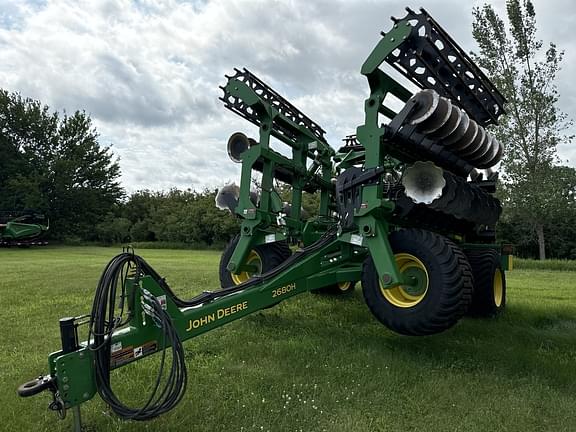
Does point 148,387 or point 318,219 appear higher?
point 318,219

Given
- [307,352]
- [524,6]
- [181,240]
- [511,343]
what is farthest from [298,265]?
[181,240]

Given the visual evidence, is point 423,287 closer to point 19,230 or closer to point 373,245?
point 373,245

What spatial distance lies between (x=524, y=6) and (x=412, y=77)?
20.5 metres

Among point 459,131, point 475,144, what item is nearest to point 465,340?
point 475,144

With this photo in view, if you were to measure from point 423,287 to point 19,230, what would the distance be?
90.9ft

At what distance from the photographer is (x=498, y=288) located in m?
6.56

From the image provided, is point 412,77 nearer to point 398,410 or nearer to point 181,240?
point 398,410

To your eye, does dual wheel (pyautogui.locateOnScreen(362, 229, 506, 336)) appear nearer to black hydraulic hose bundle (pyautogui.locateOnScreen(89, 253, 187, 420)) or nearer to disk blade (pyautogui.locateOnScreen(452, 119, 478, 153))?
disk blade (pyautogui.locateOnScreen(452, 119, 478, 153))

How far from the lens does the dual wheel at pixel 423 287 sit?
4078 millimetres

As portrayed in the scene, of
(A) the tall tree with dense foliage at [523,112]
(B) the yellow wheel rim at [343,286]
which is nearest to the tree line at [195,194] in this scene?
(A) the tall tree with dense foliage at [523,112]

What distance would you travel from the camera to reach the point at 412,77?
4828 mm

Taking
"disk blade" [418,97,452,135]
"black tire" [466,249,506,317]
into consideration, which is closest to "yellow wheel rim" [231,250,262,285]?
"black tire" [466,249,506,317]

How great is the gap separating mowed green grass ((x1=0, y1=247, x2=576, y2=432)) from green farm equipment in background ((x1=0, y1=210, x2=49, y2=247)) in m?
22.8

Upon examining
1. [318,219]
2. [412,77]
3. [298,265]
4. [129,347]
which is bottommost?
[129,347]
